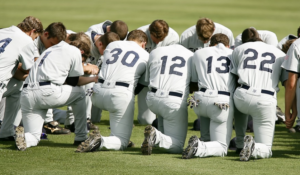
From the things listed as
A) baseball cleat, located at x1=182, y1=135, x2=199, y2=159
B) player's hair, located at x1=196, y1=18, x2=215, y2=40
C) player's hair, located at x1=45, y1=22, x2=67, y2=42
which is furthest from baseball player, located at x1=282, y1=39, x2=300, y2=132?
player's hair, located at x1=45, y1=22, x2=67, y2=42

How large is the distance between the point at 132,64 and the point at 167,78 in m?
0.61

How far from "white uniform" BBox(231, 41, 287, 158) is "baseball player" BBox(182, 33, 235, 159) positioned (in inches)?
6.1

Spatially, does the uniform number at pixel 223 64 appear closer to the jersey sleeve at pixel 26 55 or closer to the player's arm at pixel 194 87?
the player's arm at pixel 194 87

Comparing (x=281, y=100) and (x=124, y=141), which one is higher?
(x=124, y=141)

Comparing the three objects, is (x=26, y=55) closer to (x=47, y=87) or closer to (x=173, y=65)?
(x=47, y=87)

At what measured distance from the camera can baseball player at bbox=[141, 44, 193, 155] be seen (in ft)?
24.1

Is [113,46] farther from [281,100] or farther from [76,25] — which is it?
[76,25]

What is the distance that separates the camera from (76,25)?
31938 mm

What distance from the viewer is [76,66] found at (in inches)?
303

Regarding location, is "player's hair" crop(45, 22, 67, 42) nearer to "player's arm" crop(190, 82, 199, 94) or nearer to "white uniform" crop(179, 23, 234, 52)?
"player's arm" crop(190, 82, 199, 94)

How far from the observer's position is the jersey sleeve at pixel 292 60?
23.1 ft

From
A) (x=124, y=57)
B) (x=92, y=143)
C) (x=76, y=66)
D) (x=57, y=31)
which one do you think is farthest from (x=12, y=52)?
(x=92, y=143)

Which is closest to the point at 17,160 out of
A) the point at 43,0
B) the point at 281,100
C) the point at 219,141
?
the point at 219,141

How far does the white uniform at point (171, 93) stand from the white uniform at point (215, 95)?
0.23 meters
